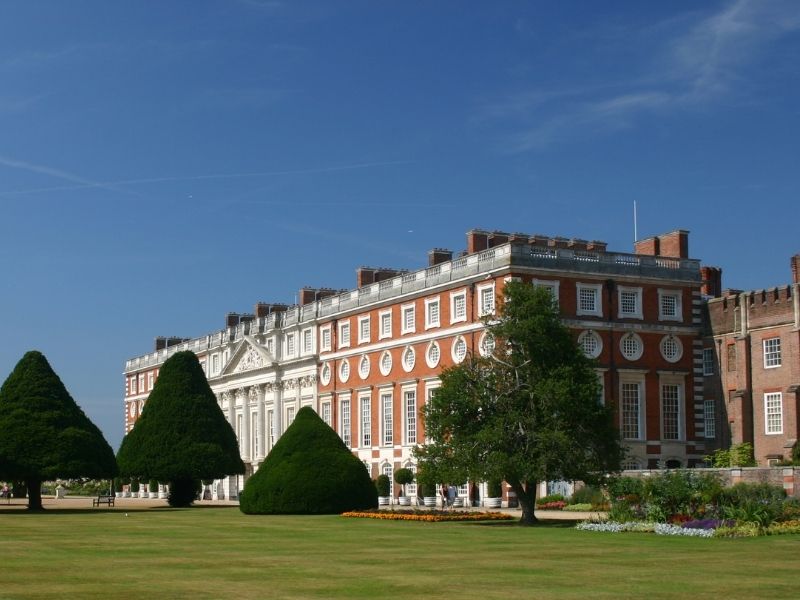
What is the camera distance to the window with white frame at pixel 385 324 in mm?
62625

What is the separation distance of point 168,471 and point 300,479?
15391mm

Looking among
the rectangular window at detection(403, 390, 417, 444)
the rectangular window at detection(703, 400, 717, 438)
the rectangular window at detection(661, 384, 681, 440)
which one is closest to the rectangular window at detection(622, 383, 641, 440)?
the rectangular window at detection(661, 384, 681, 440)

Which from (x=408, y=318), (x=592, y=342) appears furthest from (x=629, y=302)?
(x=408, y=318)

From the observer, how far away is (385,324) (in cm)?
6306

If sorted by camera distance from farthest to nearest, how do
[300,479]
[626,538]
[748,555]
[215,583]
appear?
[300,479], [626,538], [748,555], [215,583]

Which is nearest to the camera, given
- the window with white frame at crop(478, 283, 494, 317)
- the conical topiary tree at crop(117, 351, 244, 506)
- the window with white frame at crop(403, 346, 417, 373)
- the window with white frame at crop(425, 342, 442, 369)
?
the window with white frame at crop(478, 283, 494, 317)

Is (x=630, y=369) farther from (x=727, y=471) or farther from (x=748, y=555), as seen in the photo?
(x=748, y=555)

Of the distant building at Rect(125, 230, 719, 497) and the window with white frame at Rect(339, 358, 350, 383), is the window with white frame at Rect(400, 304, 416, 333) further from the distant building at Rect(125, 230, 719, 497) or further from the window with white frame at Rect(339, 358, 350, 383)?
the window with white frame at Rect(339, 358, 350, 383)

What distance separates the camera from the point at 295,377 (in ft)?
243

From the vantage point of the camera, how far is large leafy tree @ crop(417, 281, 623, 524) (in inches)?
1371

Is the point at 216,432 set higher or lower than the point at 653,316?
lower

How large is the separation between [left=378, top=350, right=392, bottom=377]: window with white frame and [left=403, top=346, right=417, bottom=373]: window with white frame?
5.59ft

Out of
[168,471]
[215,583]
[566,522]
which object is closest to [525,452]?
[566,522]

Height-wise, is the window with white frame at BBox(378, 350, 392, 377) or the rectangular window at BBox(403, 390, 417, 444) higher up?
the window with white frame at BBox(378, 350, 392, 377)
